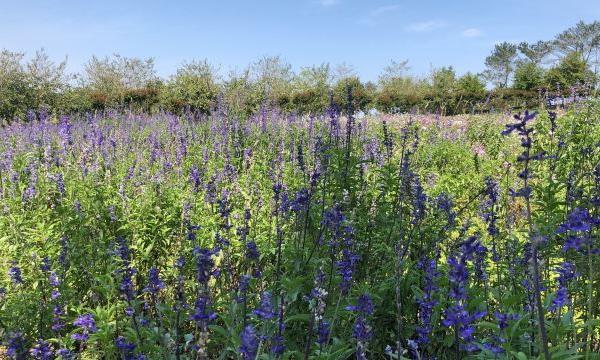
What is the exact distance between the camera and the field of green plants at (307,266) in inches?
86.5

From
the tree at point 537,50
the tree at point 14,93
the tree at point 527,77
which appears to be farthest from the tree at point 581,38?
the tree at point 14,93

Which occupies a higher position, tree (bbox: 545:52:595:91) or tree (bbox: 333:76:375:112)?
tree (bbox: 545:52:595:91)

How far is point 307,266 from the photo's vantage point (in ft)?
10.7

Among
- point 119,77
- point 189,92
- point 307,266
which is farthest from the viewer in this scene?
point 119,77

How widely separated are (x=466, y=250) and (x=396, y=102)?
31.3 metres

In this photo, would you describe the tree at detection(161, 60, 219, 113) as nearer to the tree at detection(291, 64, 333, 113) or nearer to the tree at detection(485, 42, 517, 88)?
the tree at detection(291, 64, 333, 113)

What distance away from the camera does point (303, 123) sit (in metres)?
12.7

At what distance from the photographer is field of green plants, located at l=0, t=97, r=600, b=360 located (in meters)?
2.20

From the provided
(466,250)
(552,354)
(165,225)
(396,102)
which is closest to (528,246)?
(552,354)

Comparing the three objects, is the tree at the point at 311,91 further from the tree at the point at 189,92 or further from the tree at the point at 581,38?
the tree at the point at 581,38

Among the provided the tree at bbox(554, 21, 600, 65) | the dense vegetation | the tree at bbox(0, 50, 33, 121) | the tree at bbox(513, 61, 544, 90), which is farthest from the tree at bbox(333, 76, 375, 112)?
the tree at bbox(554, 21, 600, 65)

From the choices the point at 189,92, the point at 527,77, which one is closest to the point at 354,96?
the point at 189,92

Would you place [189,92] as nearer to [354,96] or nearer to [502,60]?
[354,96]

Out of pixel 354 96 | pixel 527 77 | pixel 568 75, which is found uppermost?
pixel 527 77
